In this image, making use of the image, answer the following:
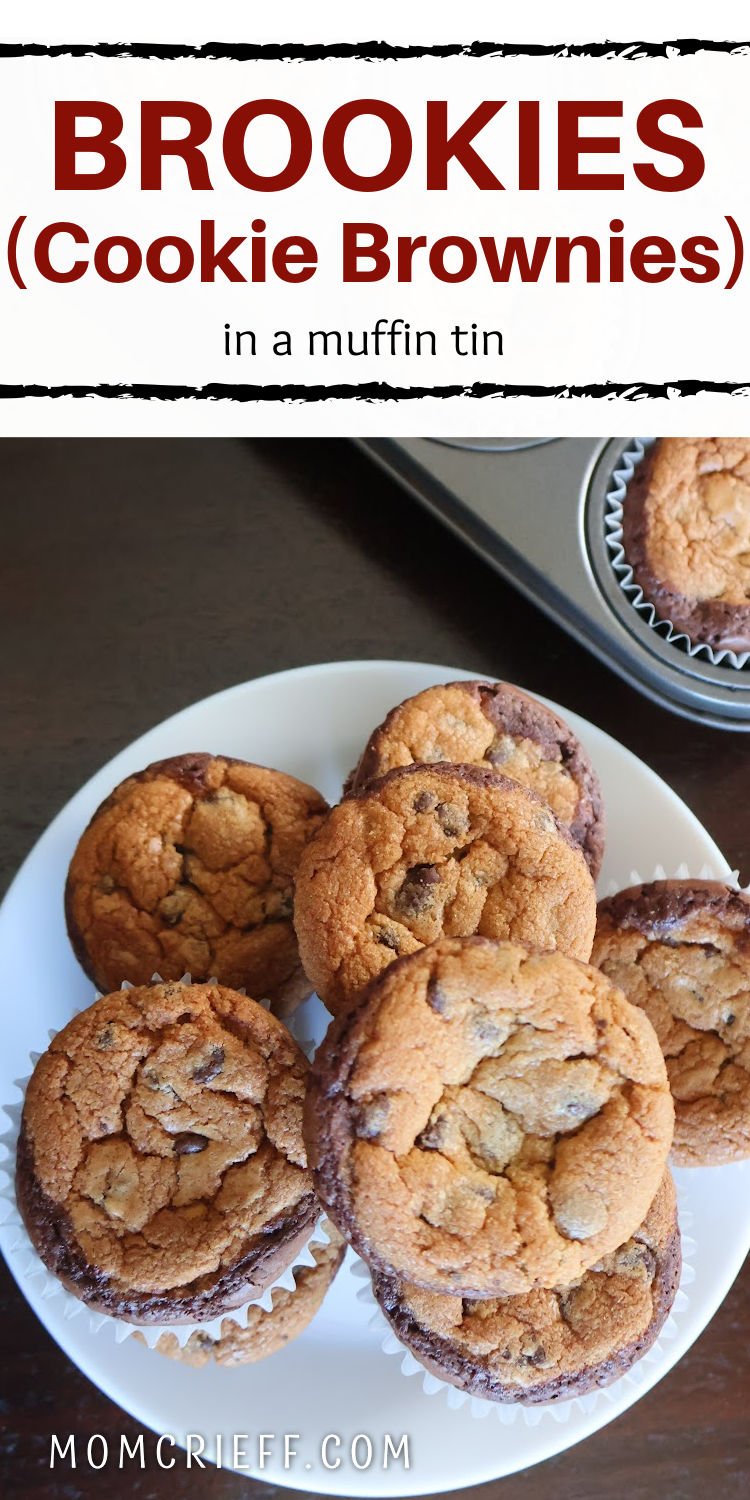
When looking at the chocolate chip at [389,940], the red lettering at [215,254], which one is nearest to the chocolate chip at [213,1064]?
the chocolate chip at [389,940]

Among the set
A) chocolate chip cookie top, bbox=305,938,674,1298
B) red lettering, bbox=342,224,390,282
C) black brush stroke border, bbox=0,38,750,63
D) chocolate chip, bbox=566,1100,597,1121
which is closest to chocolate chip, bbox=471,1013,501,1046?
chocolate chip cookie top, bbox=305,938,674,1298

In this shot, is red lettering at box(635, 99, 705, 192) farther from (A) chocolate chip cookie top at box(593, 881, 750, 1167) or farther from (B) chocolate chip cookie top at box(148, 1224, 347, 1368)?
(B) chocolate chip cookie top at box(148, 1224, 347, 1368)

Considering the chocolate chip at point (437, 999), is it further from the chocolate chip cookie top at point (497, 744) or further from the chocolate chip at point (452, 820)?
the chocolate chip cookie top at point (497, 744)

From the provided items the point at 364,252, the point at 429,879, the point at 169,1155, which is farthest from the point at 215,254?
the point at 169,1155

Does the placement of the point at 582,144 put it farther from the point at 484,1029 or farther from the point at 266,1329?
the point at 266,1329

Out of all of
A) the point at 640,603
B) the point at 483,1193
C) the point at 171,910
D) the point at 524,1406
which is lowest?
the point at 524,1406

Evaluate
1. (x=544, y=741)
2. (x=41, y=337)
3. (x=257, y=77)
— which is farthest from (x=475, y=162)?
(x=544, y=741)
